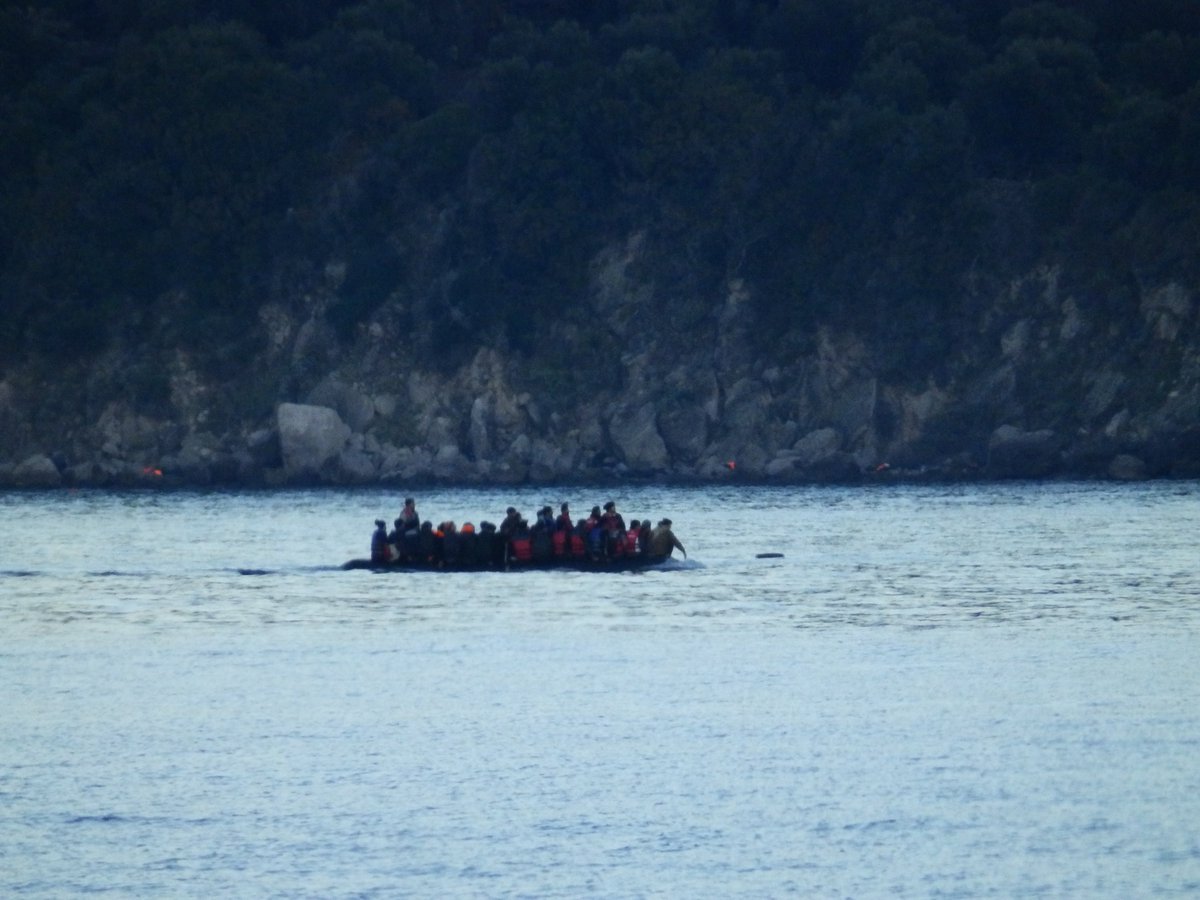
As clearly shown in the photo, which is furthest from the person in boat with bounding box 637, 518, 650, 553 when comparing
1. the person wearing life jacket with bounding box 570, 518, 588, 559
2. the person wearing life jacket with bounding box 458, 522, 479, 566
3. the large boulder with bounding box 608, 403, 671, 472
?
the large boulder with bounding box 608, 403, 671, 472

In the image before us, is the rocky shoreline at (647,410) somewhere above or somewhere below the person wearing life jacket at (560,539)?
above

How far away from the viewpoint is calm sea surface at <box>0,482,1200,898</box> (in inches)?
910

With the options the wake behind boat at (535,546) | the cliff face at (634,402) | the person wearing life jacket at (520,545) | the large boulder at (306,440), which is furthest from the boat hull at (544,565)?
the large boulder at (306,440)

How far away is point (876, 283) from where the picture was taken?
317 feet

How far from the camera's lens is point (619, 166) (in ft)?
334

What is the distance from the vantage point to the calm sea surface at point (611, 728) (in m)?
23.1

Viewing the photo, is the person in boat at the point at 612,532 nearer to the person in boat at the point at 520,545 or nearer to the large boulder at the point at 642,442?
the person in boat at the point at 520,545

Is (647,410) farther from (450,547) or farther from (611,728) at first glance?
(611,728)

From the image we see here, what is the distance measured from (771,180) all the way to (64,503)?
35.4 m

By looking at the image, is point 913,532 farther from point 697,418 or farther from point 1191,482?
point 697,418

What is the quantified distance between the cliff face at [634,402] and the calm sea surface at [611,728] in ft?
118

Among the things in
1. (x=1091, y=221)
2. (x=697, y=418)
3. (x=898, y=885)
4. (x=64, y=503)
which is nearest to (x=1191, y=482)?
(x=1091, y=221)

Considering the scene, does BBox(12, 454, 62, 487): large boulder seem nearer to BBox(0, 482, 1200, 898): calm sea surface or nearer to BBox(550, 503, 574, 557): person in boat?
BBox(0, 482, 1200, 898): calm sea surface

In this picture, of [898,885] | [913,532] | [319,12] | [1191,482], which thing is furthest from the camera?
[319,12]
